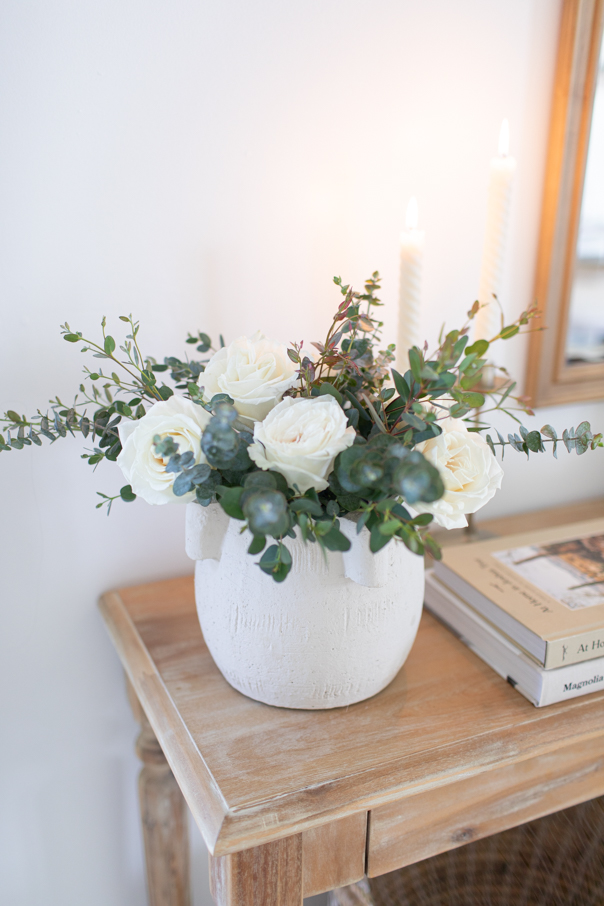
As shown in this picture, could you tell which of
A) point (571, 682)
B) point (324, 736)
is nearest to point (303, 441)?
point (324, 736)

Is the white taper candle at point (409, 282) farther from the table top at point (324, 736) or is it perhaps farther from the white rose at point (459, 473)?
the table top at point (324, 736)

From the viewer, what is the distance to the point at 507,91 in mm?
816

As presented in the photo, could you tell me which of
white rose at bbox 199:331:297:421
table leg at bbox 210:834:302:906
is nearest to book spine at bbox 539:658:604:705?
table leg at bbox 210:834:302:906

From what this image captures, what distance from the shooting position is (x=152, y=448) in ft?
1.59

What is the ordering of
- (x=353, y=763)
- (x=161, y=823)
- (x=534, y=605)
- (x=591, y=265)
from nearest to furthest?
(x=353, y=763) < (x=534, y=605) < (x=161, y=823) < (x=591, y=265)

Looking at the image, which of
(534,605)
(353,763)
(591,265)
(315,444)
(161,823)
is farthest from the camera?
(591,265)

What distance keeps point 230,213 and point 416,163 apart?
0.80 feet

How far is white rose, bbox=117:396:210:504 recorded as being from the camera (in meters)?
0.47

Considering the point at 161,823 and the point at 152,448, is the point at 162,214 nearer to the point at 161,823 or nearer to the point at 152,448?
the point at 152,448

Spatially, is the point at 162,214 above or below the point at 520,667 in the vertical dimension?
above

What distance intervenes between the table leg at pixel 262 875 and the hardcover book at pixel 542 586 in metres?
0.28

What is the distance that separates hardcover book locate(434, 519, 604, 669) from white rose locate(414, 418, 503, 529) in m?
0.20

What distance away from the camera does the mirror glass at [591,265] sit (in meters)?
0.85

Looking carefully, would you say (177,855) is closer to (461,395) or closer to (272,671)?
(272,671)
